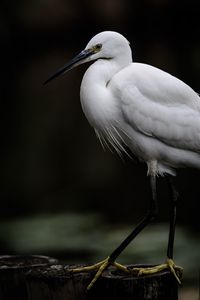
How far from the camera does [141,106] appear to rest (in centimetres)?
330

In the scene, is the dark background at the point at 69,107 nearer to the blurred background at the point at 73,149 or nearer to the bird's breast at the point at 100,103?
the blurred background at the point at 73,149

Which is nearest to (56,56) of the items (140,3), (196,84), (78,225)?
(140,3)

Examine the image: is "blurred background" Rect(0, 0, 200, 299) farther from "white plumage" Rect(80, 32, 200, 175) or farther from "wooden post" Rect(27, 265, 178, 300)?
"wooden post" Rect(27, 265, 178, 300)

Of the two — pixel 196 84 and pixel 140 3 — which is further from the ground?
pixel 140 3

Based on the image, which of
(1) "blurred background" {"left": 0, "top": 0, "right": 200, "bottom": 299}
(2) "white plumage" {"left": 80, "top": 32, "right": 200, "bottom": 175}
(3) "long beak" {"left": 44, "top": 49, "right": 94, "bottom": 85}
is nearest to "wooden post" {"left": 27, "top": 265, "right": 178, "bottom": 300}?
(2) "white plumage" {"left": 80, "top": 32, "right": 200, "bottom": 175}

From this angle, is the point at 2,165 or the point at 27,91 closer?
the point at 2,165

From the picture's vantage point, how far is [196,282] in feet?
15.3

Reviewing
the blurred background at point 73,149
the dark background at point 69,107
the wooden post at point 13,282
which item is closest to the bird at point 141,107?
the blurred background at point 73,149

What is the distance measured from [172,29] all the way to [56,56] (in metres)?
1.98

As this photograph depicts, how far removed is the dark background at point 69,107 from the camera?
23.0 feet

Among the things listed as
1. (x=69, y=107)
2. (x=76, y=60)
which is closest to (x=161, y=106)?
(x=76, y=60)

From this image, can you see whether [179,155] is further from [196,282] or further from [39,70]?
[39,70]

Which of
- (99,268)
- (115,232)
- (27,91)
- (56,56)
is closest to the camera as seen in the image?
(99,268)

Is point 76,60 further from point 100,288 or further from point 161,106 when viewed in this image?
point 100,288
